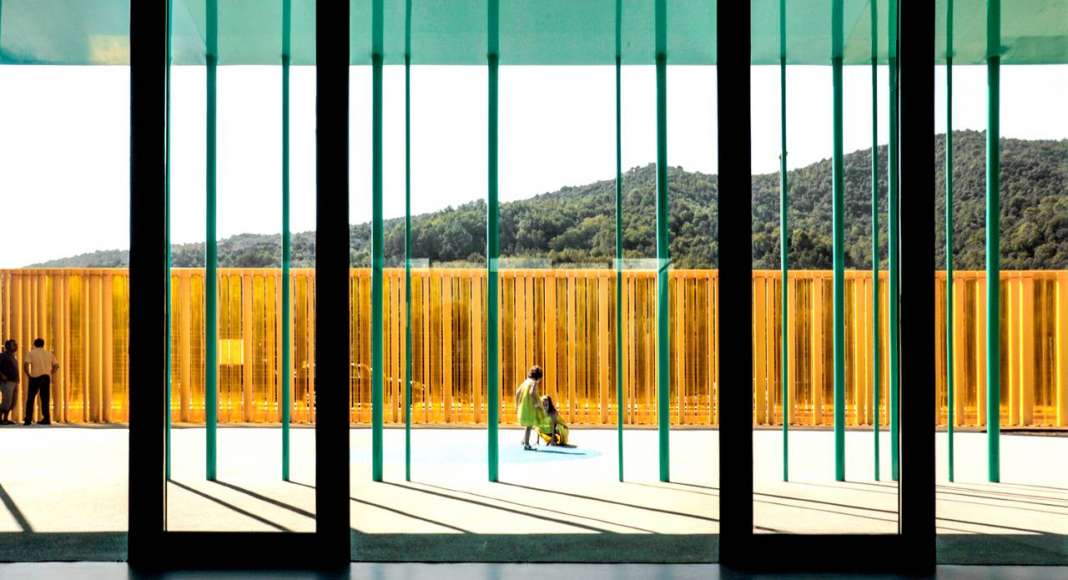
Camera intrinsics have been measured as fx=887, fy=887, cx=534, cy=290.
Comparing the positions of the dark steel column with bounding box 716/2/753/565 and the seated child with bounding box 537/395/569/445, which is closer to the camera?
the dark steel column with bounding box 716/2/753/565

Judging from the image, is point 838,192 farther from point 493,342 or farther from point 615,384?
point 493,342

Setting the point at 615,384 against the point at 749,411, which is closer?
the point at 749,411

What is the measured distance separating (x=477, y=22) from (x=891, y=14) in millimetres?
2301

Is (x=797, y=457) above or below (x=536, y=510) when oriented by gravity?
above

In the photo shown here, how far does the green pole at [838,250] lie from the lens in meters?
4.82

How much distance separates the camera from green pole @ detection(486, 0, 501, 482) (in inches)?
201

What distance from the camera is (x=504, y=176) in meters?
5.15

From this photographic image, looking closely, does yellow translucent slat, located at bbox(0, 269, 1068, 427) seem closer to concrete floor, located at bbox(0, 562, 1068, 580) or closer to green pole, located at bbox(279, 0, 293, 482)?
green pole, located at bbox(279, 0, 293, 482)

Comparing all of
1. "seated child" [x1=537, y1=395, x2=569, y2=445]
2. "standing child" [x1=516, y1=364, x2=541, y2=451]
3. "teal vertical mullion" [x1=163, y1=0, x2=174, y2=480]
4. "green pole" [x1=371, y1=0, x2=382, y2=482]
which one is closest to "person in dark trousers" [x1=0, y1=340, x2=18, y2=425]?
"teal vertical mullion" [x1=163, y1=0, x2=174, y2=480]

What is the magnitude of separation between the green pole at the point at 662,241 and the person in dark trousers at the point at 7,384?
3.58 m

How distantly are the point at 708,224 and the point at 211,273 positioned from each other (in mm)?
2764

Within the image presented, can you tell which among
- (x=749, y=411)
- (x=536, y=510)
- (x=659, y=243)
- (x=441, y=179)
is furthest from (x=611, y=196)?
(x=536, y=510)

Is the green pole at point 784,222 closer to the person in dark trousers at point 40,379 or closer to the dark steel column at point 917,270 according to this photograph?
the dark steel column at point 917,270

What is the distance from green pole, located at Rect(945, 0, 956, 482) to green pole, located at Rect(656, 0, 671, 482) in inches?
59.9
